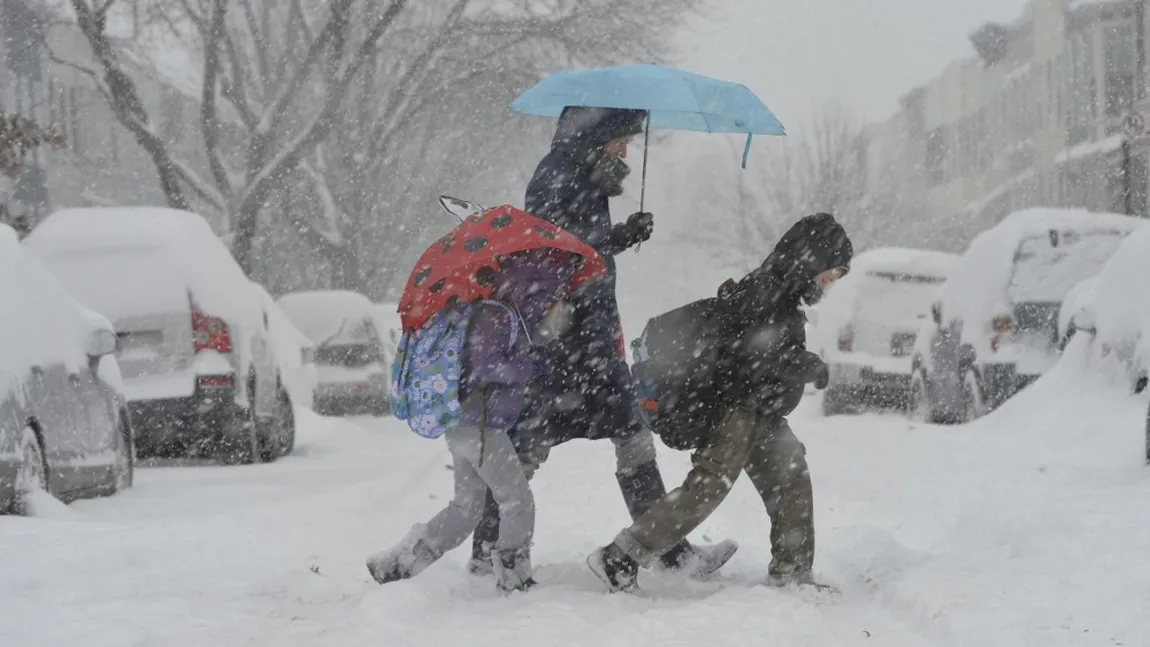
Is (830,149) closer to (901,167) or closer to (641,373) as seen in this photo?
(901,167)

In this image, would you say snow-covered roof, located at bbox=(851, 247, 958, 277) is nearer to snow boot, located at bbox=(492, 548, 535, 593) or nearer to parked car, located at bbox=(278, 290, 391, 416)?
parked car, located at bbox=(278, 290, 391, 416)

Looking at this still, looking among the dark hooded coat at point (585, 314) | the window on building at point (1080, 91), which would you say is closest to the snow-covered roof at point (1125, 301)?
the dark hooded coat at point (585, 314)

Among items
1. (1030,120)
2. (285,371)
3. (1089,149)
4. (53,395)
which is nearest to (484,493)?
(53,395)

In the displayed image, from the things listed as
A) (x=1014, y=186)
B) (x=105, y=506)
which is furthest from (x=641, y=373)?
(x=1014, y=186)

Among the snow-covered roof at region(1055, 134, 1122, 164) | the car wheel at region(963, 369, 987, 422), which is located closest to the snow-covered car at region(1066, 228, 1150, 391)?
the car wheel at region(963, 369, 987, 422)

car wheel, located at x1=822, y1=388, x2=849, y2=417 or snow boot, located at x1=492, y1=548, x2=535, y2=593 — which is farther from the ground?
snow boot, located at x1=492, y1=548, x2=535, y2=593

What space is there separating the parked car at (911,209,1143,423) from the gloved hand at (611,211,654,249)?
288 inches

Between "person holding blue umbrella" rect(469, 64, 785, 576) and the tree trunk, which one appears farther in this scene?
the tree trunk

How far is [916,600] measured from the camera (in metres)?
5.06

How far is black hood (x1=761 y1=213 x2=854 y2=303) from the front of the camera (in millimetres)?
5328

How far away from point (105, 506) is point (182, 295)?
9.38 ft

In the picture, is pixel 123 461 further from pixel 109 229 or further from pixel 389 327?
pixel 389 327

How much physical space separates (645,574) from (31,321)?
4.04 meters

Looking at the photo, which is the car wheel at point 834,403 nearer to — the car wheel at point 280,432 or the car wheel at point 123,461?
the car wheel at point 280,432
